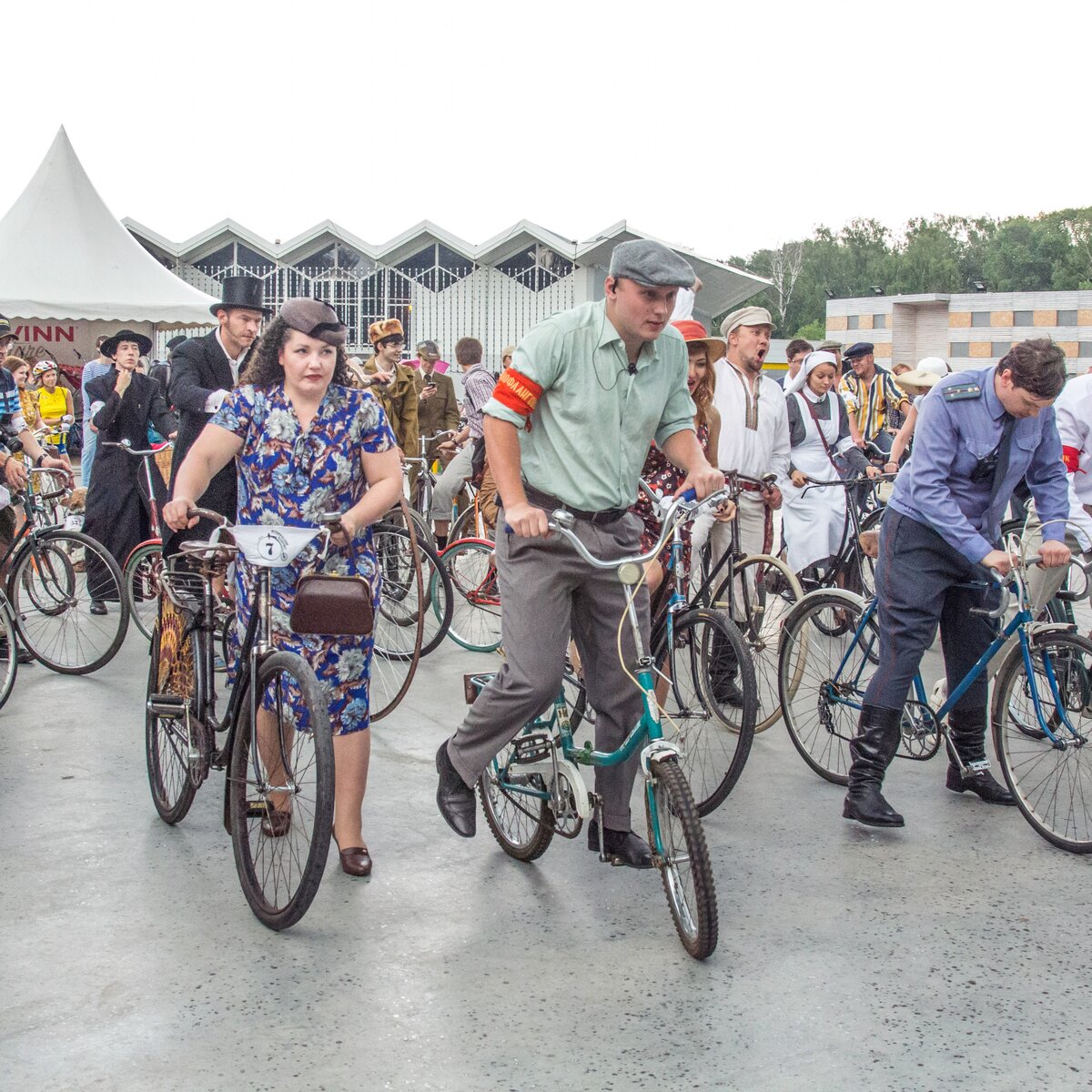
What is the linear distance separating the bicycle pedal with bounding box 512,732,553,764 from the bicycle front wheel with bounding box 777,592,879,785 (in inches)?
67.3

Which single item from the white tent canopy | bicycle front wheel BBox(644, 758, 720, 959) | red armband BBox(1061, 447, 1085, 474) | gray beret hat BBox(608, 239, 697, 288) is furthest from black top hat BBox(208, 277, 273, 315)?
the white tent canopy

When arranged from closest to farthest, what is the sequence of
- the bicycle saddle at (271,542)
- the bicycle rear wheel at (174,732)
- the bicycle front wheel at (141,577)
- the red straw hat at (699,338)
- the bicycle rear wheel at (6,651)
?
1. the bicycle saddle at (271,542)
2. the bicycle rear wheel at (174,732)
3. the red straw hat at (699,338)
4. the bicycle rear wheel at (6,651)
5. the bicycle front wheel at (141,577)

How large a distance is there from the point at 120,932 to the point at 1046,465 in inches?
146

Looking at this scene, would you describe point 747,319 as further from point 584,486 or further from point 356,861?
point 356,861

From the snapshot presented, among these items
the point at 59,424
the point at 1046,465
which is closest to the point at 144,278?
the point at 59,424

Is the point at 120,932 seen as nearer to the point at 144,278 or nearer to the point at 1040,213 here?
the point at 144,278

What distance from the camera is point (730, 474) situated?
261 inches

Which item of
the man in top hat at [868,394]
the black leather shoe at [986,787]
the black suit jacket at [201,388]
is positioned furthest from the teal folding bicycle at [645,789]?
the man in top hat at [868,394]

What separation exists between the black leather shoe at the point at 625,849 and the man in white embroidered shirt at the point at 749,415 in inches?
112

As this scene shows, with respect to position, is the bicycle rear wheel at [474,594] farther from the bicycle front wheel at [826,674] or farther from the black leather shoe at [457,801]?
the black leather shoe at [457,801]

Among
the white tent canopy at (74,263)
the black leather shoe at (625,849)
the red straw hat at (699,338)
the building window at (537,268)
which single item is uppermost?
the building window at (537,268)

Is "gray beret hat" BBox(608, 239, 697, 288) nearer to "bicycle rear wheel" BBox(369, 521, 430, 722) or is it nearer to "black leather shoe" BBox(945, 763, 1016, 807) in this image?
"black leather shoe" BBox(945, 763, 1016, 807)

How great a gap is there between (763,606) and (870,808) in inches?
64.3

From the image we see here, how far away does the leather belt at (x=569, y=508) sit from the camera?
4.31m
